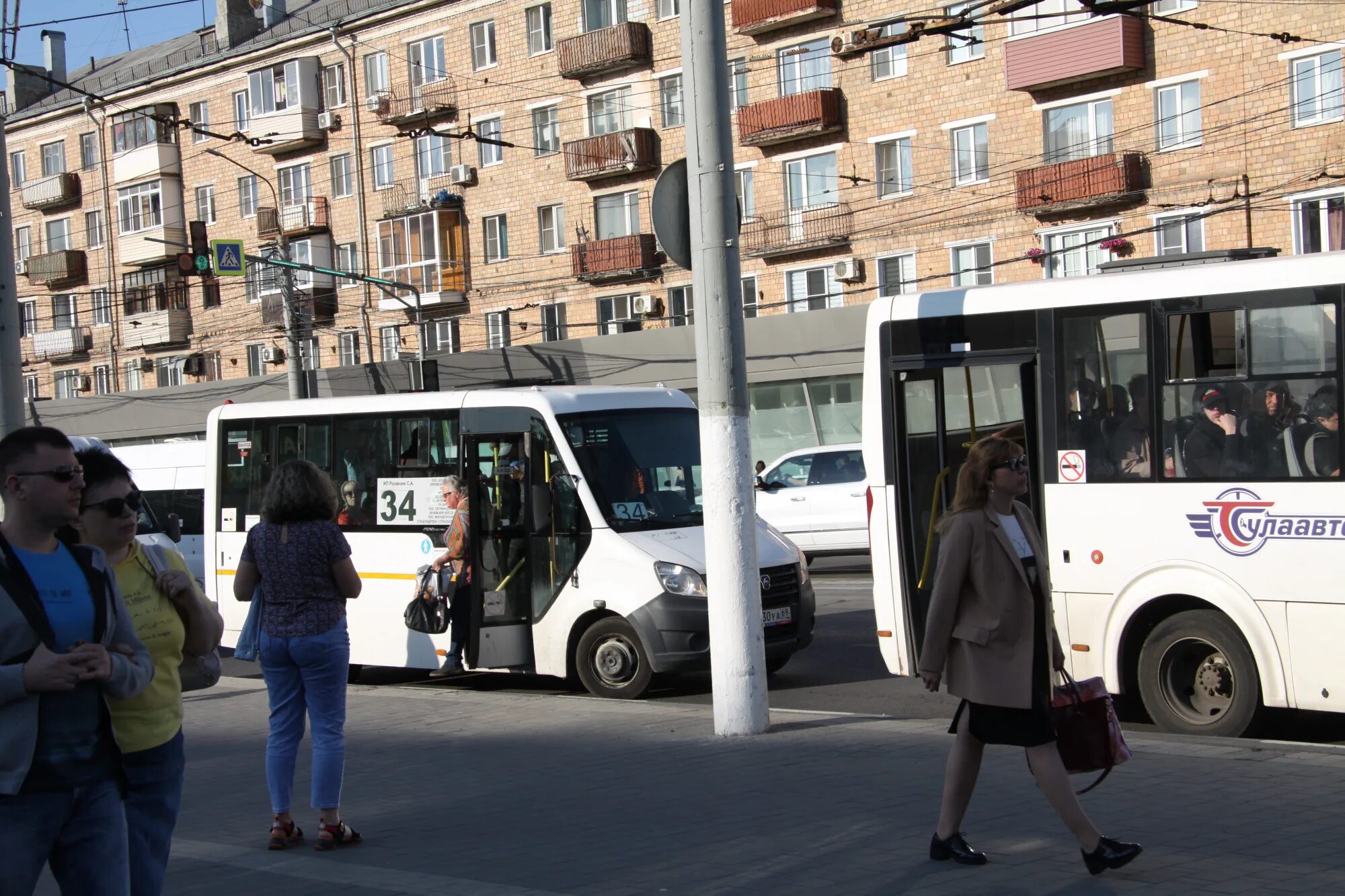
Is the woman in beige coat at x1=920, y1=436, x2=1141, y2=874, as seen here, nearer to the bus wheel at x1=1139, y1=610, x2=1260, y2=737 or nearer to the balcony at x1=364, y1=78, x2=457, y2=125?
the bus wheel at x1=1139, y1=610, x2=1260, y2=737

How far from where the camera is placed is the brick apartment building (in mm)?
30969

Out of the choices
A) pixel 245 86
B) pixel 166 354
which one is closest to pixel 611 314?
pixel 245 86

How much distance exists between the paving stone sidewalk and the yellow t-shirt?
182cm

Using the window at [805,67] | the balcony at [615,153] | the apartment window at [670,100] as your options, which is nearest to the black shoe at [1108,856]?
the window at [805,67]

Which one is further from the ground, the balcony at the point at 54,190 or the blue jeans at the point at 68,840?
the balcony at the point at 54,190

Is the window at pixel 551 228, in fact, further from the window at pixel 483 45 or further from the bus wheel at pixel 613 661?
the bus wheel at pixel 613 661

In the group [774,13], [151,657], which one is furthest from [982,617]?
[774,13]

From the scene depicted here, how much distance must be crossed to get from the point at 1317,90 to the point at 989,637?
88.7 ft

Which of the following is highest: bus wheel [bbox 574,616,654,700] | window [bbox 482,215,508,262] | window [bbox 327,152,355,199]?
window [bbox 327,152,355,199]

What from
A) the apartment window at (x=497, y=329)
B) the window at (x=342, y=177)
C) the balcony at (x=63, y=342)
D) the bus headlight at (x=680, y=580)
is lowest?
the bus headlight at (x=680, y=580)

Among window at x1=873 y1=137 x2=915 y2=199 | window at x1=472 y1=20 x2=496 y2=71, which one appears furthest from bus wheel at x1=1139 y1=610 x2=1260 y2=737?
window at x1=472 y1=20 x2=496 y2=71

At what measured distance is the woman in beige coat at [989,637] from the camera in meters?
6.05

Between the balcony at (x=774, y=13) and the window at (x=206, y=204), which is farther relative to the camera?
the window at (x=206, y=204)

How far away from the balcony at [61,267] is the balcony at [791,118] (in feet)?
101
